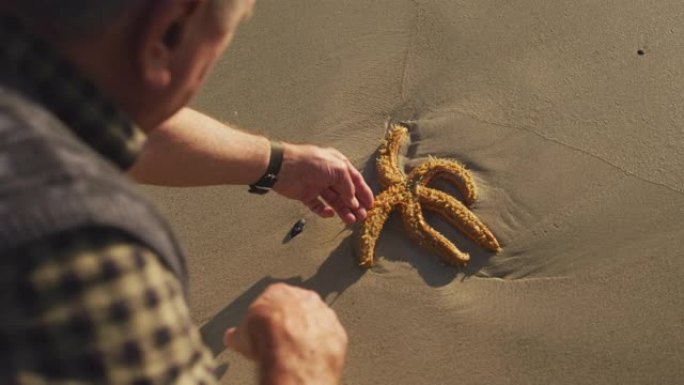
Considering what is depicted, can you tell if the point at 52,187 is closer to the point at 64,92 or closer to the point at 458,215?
the point at 64,92

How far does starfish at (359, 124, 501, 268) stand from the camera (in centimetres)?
299

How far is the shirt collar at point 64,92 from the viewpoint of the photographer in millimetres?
1102

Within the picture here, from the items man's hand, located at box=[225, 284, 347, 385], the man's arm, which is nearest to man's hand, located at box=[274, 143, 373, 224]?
the man's arm

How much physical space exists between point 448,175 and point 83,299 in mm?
2285

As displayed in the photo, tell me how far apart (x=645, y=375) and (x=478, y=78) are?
4.93ft

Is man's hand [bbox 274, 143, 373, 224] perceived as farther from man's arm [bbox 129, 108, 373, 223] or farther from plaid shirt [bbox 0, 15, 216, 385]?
plaid shirt [bbox 0, 15, 216, 385]

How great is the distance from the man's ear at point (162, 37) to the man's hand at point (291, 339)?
642mm

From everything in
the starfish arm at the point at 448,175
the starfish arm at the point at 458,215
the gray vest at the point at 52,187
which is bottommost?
the starfish arm at the point at 458,215

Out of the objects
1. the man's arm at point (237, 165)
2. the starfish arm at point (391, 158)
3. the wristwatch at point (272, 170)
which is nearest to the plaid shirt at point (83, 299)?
the man's arm at point (237, 165)

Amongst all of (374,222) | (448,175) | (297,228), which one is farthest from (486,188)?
(297,228)

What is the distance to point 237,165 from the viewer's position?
2.58m

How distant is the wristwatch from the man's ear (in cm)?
137

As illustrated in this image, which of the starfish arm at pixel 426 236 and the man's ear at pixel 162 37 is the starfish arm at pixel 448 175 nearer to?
the starfish arm at pixel 426 236

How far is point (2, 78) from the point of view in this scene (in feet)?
3.62
